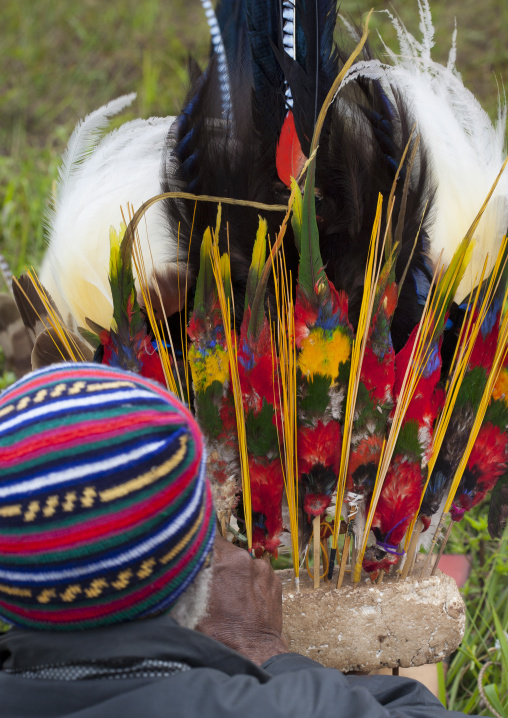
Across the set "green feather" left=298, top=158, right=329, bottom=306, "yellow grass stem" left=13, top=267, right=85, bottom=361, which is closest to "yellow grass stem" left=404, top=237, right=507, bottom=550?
"green feather" left=298, top=158, right=329, bottom=306

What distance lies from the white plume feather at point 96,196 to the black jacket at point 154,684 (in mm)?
692

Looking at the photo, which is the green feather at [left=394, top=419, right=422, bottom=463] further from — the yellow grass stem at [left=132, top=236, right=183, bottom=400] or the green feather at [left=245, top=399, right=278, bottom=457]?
the yellow grass stem at [left=132, top=236, right=183, bottom=400]

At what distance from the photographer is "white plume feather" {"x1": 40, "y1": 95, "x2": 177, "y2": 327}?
4.55ft

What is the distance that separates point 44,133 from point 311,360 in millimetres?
2860

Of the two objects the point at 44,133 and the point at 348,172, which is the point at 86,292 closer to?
the point at 348,172

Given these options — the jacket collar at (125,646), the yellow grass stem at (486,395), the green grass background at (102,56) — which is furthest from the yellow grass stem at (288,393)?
the green grass background at (102,56)

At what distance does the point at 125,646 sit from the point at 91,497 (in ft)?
0.61

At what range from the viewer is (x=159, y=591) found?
822mm

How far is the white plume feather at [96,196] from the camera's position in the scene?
1386mm

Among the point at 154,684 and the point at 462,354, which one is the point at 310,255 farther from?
the point at 154,684

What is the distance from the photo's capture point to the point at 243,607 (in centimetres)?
110

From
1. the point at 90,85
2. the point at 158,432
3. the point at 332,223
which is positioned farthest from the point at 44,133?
the point at 158,432

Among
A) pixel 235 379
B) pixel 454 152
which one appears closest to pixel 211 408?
pixel 235 379

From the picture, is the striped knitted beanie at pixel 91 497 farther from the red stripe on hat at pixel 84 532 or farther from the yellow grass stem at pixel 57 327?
the yellow grass stem at pixel 57 327
